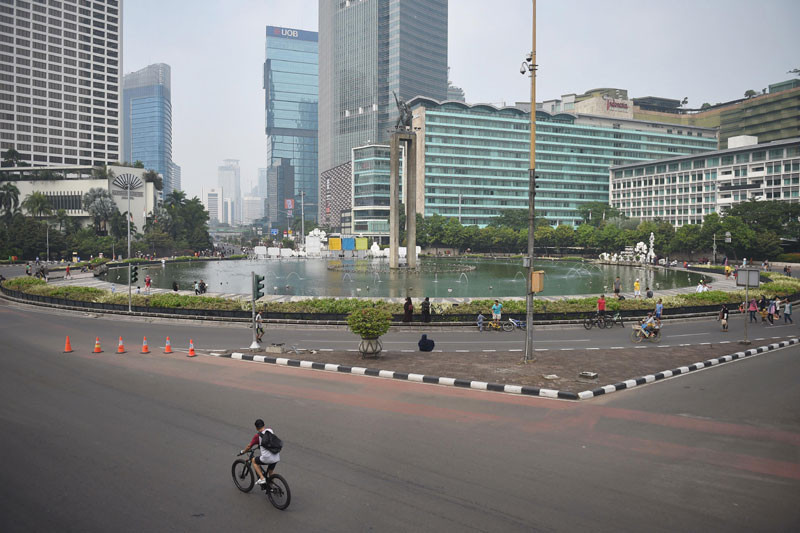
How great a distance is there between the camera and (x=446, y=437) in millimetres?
10836

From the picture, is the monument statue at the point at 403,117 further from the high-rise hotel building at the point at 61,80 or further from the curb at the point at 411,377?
the high-rise hotel building at the point at 61,80

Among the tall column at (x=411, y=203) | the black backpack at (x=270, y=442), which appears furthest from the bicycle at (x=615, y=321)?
the tall column at (x=411, y=203)

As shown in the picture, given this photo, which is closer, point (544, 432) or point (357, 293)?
point (544, 432)

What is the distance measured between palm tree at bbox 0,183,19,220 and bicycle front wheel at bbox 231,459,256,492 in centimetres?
12232

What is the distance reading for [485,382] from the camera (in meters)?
15.1

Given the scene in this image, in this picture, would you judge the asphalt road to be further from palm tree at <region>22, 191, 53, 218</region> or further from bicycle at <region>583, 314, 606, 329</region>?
palm tree at <region>22, 191, 53, 218</region>

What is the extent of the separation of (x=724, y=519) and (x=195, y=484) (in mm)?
8291

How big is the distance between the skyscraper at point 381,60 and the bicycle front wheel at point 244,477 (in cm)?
17977

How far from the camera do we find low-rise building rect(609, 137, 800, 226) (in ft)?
353

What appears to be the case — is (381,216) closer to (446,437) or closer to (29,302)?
(29,302)

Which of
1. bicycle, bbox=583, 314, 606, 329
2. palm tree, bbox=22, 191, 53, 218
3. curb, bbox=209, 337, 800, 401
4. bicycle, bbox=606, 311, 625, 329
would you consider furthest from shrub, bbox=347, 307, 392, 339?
palm tree, bbox=22, 191, 53, 218

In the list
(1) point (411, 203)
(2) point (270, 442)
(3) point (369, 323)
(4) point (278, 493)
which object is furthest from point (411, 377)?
(1) point (411, 203)

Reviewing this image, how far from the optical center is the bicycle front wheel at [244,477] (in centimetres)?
842

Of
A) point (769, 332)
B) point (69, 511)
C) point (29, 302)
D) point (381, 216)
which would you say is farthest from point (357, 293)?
point (381, 216)
